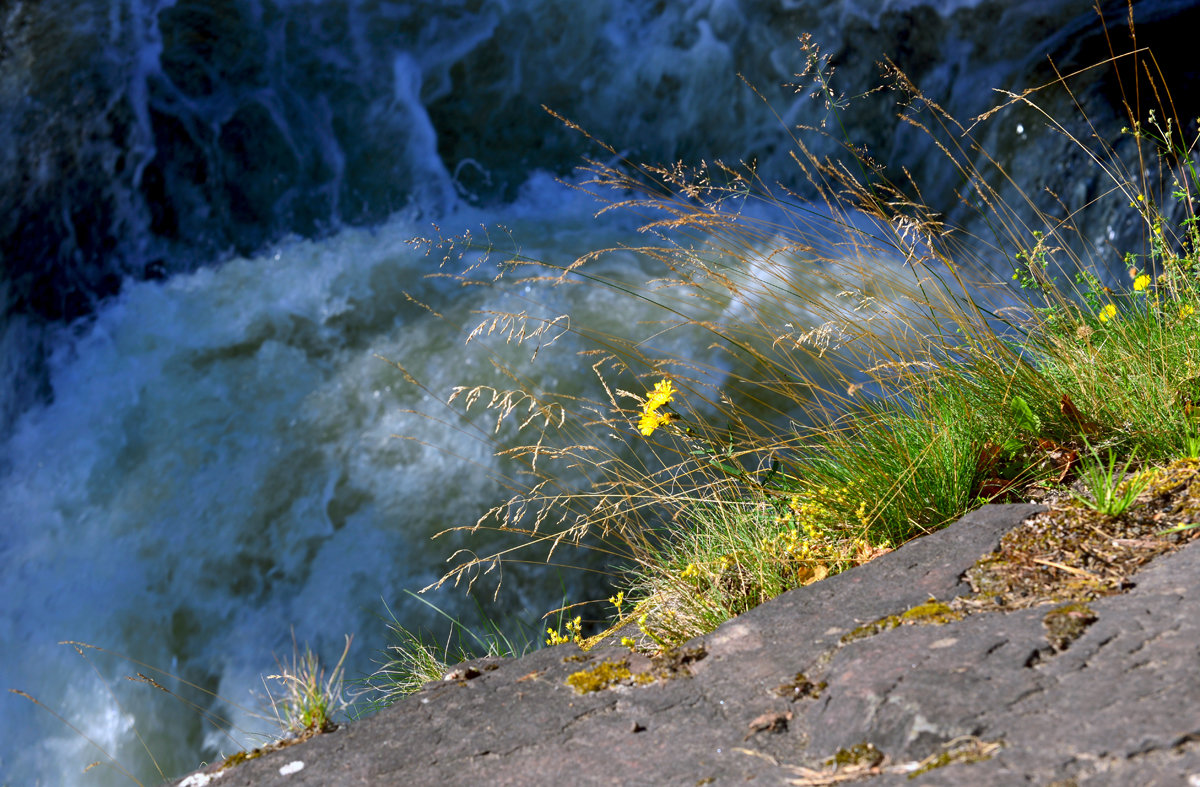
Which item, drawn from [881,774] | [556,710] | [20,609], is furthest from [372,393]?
[881,774]

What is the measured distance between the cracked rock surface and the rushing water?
2.38 metres

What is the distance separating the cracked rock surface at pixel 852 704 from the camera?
44.8 inches

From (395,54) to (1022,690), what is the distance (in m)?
6.82

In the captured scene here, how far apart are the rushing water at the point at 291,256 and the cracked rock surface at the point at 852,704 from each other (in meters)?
2.38

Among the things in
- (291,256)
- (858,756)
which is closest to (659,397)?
(858,756)

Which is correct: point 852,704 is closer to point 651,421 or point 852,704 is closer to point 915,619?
point 915,619

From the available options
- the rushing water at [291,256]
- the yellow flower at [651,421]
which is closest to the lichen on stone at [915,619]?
the yellow flower at [651,421]

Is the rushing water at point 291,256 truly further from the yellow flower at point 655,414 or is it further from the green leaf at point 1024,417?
the green leaf at point 1024,417

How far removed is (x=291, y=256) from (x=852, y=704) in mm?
5748

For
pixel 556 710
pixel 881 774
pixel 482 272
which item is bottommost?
pixel 482 272

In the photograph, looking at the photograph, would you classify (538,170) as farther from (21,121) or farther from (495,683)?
(495,683)

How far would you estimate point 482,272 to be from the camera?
19.7 feet

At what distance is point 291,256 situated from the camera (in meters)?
6.25

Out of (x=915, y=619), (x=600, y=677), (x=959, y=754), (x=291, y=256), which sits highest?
(x=959, y=754)
